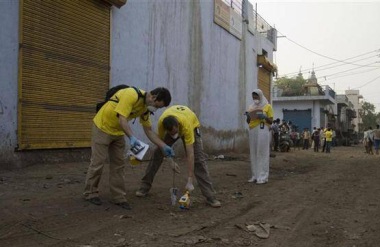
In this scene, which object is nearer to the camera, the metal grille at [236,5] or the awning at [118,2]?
the awning at [118,2]

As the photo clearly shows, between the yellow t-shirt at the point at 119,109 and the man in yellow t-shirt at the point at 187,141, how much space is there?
1.29 feet

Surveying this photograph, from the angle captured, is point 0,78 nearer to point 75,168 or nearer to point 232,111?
point 75,168

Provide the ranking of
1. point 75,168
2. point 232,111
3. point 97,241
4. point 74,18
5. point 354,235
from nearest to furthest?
1. point 97,241
2. point 354,235
3. point 75,168
4. point 74,18
5. point 232,111

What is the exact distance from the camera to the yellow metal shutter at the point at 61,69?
809 cm

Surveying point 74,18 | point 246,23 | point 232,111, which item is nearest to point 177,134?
point 74,18

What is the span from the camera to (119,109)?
213 inches

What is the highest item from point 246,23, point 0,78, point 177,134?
point 246,23

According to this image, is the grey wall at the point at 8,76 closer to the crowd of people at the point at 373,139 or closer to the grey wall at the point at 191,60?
the grey wall at the point at 191,60

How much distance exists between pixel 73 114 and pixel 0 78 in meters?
1.90

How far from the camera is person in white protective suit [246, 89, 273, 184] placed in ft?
29.8

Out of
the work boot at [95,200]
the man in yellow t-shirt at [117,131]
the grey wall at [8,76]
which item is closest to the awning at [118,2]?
the grey wall at [8,76]

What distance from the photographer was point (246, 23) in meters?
19.7

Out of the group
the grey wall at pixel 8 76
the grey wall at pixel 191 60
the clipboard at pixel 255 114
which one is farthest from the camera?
the grey wall at pixel 191 60

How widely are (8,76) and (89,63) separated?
219 centimetres
